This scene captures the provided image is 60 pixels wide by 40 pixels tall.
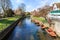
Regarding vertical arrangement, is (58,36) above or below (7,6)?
below

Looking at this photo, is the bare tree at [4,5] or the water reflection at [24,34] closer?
the water reflection at [24,34]

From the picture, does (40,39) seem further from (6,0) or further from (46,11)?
(6,0)

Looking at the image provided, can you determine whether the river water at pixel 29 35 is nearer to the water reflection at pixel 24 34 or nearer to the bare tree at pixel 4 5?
the water reflection at pixel 24 34

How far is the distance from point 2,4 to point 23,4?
67.3 m

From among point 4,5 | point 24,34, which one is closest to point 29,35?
point 24,34

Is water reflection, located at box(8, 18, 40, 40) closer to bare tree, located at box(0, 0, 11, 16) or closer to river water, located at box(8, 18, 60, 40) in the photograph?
river water, located at box(8, 18, 60, 40)

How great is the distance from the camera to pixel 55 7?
8206 cm

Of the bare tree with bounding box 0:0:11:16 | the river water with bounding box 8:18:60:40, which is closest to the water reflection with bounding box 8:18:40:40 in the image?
the river water with bounding box 8:18:60:40

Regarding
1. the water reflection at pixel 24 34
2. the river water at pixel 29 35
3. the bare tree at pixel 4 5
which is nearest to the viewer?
the river water at pixel 29 35

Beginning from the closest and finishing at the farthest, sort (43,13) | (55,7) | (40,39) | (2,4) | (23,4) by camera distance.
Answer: (40,39) → (43,13) → (2,4) → (55,7) → (23,4)

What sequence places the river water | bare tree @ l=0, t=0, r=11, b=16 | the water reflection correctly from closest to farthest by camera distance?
1. the river water
2. the water reflection
3. bare tree @ l=0, t=0, r=11, b=16

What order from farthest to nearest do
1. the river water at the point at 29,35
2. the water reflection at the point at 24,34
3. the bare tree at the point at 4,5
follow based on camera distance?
the bare tree at the point at 4,5 → the water reflection at the point at 24,34 → the river water at the point at 29,35

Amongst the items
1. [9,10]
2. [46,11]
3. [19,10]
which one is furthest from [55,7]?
[19,10]

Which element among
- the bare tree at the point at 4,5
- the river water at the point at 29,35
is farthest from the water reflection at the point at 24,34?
the bare tree at the point at 4,5
